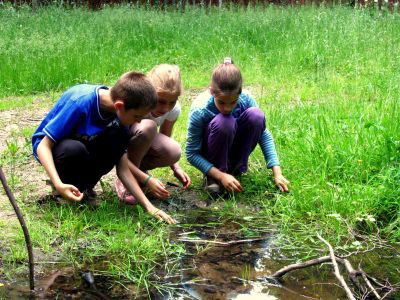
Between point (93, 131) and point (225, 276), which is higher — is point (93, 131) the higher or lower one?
the higher one

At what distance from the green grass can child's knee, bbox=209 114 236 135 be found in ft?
1.48

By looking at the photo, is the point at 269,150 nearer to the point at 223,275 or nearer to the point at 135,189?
the point at 135,189

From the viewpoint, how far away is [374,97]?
550 centimetres

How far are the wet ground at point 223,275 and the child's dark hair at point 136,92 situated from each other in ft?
2.48

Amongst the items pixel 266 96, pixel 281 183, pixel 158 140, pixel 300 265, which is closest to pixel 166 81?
pixel 158 140

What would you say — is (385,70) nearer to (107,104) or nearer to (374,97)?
(374,97)

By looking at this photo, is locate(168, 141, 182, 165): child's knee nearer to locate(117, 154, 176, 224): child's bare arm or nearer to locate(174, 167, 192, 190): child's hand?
locate(174, 167, 192, 190): child's hand

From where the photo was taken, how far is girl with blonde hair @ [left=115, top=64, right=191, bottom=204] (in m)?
3.43

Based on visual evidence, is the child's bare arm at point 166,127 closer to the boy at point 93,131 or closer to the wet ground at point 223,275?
the boy at point 93,131

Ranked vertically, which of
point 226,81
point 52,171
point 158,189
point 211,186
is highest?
point 226,81

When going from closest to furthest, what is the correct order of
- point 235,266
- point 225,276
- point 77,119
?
1. point 225,276
2. point 235,266
3. point 77,119

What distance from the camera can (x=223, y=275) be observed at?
110 inches

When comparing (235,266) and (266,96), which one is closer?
(235,266)

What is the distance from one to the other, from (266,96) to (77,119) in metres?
3.26
